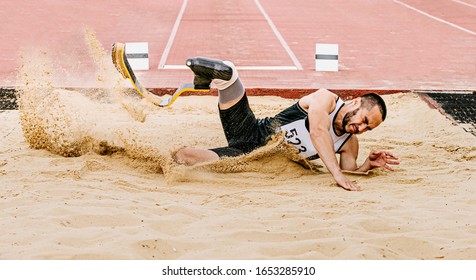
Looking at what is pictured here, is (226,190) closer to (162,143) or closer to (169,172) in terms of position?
(169,172)

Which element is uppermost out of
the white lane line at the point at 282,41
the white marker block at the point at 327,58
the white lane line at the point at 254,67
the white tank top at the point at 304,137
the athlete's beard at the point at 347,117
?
the athlete's beard at the point at 347,117

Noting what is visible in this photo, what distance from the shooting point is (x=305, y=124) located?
18.0 ft

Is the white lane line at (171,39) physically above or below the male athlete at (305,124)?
below

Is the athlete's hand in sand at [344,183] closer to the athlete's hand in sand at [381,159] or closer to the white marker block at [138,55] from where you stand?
the athlete's hand in sand at [381,159]

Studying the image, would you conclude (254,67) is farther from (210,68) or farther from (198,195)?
(198,195)

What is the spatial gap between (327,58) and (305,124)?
4647 mm

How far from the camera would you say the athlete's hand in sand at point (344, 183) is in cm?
512

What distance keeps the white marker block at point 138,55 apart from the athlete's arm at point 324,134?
499cm

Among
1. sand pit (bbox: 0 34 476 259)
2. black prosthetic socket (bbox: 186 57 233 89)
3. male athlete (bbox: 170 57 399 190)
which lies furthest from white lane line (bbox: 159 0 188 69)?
black prosthetic socket (bbox: 186 57 233 89)

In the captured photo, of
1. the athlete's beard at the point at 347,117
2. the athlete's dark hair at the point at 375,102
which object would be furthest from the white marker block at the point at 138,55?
the athlete's dark hair at the point at 375,102

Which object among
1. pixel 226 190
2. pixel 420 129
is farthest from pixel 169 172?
pixel 420 129

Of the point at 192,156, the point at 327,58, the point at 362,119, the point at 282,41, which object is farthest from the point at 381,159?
the point at 282,41

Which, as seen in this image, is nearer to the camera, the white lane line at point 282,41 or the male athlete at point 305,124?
the male athlete at point 305,124

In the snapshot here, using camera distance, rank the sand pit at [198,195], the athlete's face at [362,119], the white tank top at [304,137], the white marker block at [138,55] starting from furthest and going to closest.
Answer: the white marker block at [138,55]
the white tank top at [304,137]
the athlete's face at [362,119]
the sand pit at [198,195]
